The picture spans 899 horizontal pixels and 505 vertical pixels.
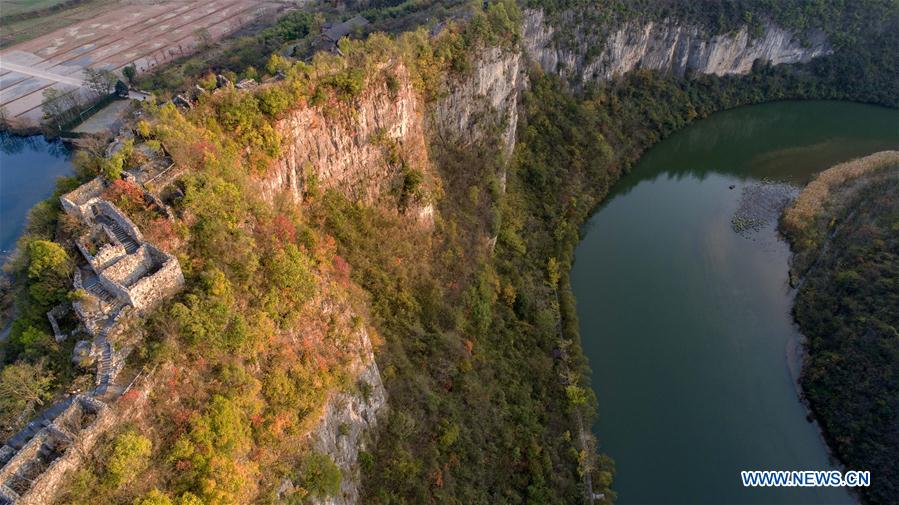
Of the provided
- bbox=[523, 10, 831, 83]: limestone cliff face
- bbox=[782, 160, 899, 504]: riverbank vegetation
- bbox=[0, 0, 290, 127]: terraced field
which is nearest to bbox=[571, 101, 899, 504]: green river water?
bbox=[782, 160, 899, 504]: riverbank vegetation

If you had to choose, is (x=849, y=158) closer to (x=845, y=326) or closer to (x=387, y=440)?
(x=845, y=326)

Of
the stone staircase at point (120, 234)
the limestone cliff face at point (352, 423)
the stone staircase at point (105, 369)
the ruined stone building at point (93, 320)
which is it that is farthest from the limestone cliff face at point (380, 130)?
the stone staircase at point (105, 369)

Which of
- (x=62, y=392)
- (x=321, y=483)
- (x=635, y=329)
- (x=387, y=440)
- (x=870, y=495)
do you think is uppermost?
(x=62, y=392)

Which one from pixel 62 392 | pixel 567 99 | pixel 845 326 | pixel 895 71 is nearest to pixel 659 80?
pixel 567 99

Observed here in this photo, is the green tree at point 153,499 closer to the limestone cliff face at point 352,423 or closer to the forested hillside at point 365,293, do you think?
the forested hillside at point 365,293

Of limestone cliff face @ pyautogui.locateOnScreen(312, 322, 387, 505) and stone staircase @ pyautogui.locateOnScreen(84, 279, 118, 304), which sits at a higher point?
stone staircase @ pyautogui.locateOnScreen(84, 279, 118, 304)

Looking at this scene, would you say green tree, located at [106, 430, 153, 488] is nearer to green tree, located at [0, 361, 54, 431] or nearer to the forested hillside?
the forested hillside
